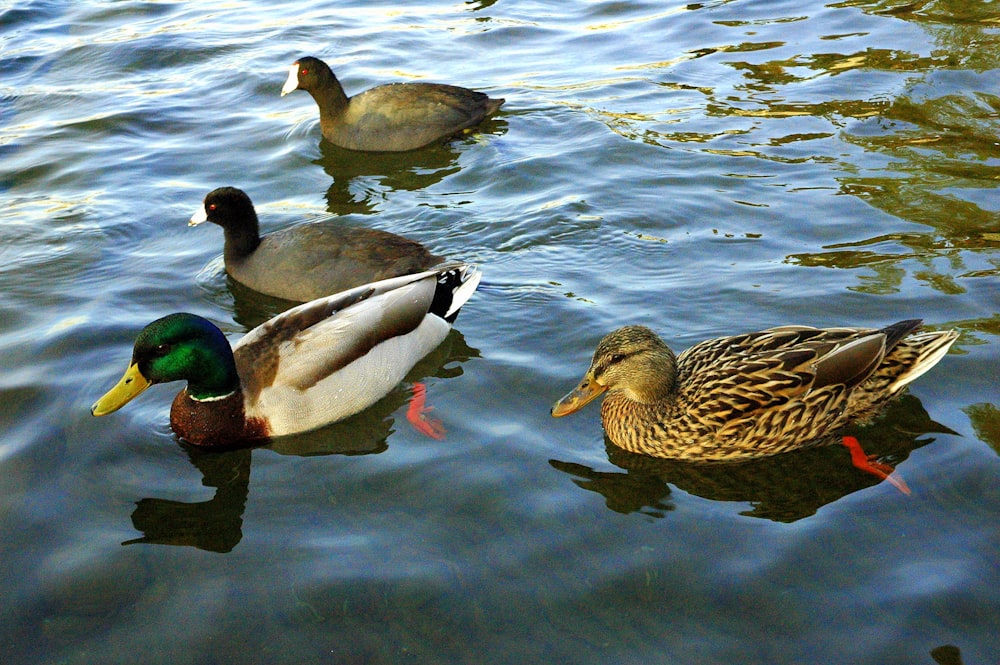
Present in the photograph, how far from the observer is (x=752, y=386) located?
5.22m

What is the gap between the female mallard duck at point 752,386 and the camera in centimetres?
519

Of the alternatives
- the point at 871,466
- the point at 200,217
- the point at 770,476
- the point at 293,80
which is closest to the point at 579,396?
the point at 770,476

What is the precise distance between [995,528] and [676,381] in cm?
161

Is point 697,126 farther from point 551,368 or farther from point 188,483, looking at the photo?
point 188,483

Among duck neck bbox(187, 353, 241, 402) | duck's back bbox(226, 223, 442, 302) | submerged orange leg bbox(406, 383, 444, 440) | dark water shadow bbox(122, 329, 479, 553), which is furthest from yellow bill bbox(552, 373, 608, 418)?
duck's back bbox(226, 223, 442, 302)

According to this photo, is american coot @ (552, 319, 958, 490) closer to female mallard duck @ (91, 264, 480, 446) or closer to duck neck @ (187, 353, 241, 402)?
female mallard duck @ (91, 264, 480, 446)

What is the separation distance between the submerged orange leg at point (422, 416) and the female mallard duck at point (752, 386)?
2.23ft

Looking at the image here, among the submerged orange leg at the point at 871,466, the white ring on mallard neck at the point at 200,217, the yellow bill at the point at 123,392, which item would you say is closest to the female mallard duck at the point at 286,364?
the yellow bill at the point at 123,392

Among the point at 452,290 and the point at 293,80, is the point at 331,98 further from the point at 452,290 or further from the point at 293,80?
the point at 452,290

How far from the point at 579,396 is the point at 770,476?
3.27ft

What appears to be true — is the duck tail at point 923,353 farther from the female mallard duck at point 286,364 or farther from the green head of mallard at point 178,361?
the green head of mallard at point 178,361

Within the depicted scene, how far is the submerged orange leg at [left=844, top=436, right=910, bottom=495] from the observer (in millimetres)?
4953

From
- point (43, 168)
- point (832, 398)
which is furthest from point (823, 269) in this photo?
point (43, 168)

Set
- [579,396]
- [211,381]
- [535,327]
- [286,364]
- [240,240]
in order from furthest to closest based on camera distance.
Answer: [240,240] < [535,327] < [286,364] < [211,381] < [579,396]
